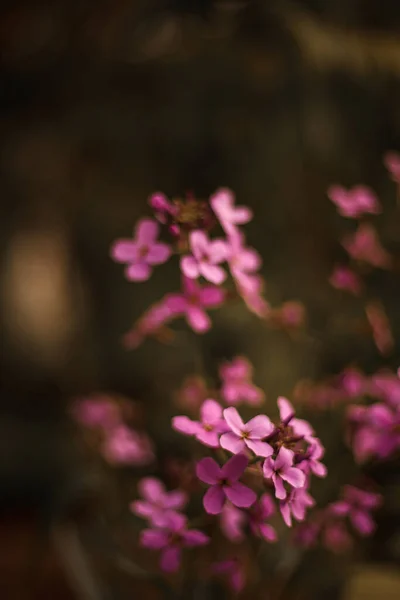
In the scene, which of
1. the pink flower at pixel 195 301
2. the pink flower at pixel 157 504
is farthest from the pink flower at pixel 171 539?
the pink flower at pixel 195 301

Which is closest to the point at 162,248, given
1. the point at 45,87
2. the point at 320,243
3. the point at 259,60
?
the point at 320,243

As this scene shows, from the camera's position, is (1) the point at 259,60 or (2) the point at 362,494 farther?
(1) the point at 259,60

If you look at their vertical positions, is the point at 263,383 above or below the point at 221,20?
below

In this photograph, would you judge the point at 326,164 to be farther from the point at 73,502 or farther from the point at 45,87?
the point at 73,502

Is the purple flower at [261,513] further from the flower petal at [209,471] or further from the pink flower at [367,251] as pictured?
the pink flower at [367,251]

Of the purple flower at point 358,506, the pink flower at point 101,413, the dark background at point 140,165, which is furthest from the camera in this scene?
the dark background at point 140,165

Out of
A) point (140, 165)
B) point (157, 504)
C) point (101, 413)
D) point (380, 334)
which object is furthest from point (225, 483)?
point (140, 165)
